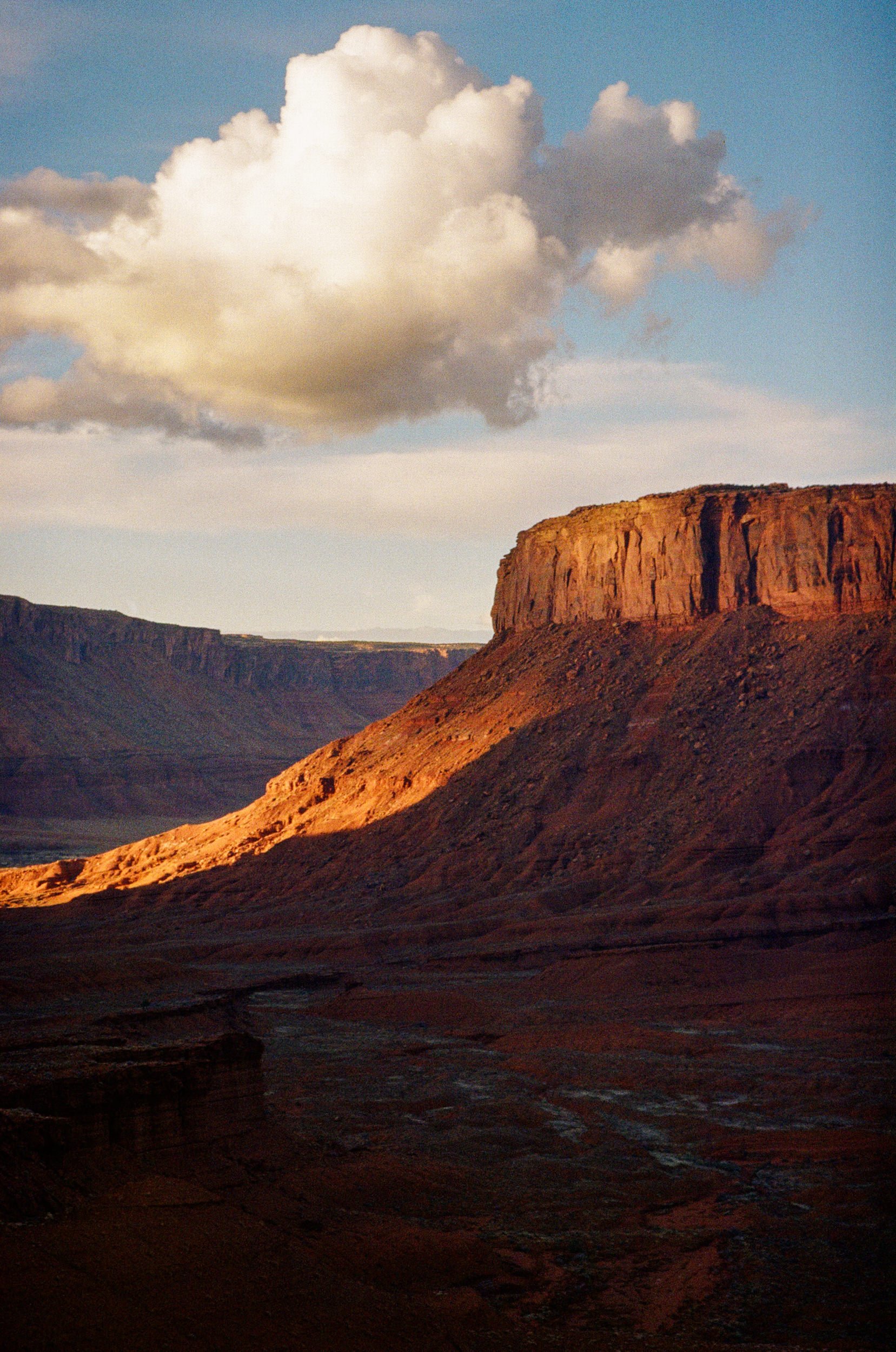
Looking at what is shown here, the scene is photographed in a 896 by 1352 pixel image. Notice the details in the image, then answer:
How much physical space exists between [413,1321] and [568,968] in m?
41.7

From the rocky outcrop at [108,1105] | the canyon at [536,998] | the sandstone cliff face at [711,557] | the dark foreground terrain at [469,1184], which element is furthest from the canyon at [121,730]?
the rocky outcrop at [108,1105]

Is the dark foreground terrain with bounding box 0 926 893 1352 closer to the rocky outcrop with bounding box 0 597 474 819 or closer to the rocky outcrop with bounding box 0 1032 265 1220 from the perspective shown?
the rocky outcrop with bounding box 0 1032 265 1220

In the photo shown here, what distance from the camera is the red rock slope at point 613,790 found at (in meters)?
70.1

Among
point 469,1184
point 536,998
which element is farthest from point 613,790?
point 469,1184

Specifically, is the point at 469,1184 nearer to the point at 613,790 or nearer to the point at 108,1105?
the point at 108,1105

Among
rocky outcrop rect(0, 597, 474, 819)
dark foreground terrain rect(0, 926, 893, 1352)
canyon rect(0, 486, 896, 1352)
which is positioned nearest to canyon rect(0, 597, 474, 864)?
rocky outcrop rect(0, 597, 474, 819)

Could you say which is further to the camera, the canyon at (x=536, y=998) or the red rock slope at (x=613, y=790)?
the red rock slope at (x=613, y=790)

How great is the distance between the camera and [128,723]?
571 feet

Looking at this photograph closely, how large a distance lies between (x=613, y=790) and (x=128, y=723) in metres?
107

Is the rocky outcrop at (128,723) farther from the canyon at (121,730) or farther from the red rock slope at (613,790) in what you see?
the red rock slope at (613,790)

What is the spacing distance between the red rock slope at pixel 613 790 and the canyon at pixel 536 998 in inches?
11.4

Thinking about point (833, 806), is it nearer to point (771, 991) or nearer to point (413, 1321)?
point (771, 991)

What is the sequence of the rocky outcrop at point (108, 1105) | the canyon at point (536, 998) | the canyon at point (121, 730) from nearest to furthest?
the rocky outcrop at point (108, 1105) → the canyon at point (536, 998) → the canyon at point (121, 730)

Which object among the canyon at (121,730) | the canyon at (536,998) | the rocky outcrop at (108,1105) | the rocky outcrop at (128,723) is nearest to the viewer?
the rocky outcrop at (108,1105)
